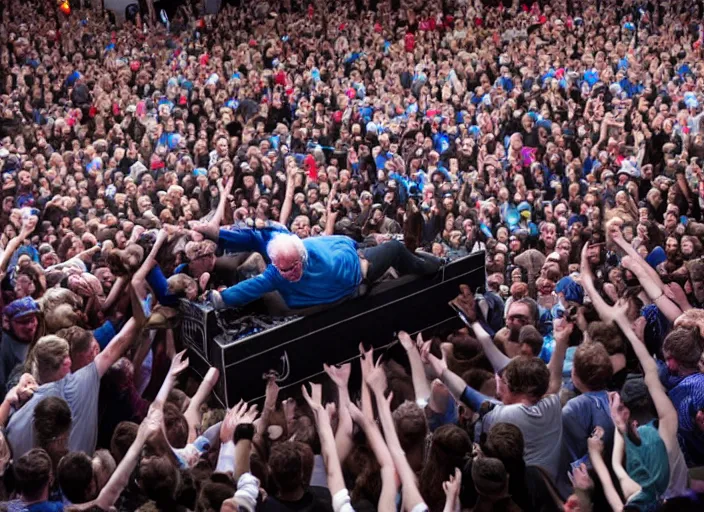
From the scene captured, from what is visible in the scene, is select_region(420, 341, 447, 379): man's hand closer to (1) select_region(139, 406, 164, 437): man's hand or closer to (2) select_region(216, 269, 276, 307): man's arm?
(2) select_region(216, 269, 276, 307): man's arm

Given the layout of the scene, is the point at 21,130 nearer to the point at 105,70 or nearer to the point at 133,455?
the point at 105,70

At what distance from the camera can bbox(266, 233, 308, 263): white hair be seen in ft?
19.8

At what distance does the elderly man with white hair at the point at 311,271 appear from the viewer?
6070 mm

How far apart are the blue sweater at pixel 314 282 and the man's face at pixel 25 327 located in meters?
1.10

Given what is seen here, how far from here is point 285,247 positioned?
19.8 ft

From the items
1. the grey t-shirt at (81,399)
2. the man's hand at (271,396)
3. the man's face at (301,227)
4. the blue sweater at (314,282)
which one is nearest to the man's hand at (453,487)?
the man's hand at (271,396)

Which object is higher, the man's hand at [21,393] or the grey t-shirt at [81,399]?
the man's hand at [21,393]

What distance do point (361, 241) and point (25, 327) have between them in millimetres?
2925

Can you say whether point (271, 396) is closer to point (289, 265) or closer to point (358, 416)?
point (289, 265)

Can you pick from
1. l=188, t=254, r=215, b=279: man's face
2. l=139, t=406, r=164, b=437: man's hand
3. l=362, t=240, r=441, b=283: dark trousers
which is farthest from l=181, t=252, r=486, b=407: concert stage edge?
l=139, t=406, r=164, b=437: man's hand

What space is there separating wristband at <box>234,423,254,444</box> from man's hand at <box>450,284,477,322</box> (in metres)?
2.00

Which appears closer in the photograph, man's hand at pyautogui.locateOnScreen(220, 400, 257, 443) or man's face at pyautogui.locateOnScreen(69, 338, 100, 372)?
man's hand at pyautogui.locateOnScreen(220, 400, 257, 443)

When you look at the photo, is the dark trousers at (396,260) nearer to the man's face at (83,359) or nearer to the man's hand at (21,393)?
the man's face at (83,359)

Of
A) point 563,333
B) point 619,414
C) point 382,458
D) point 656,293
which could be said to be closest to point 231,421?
point 382,458
